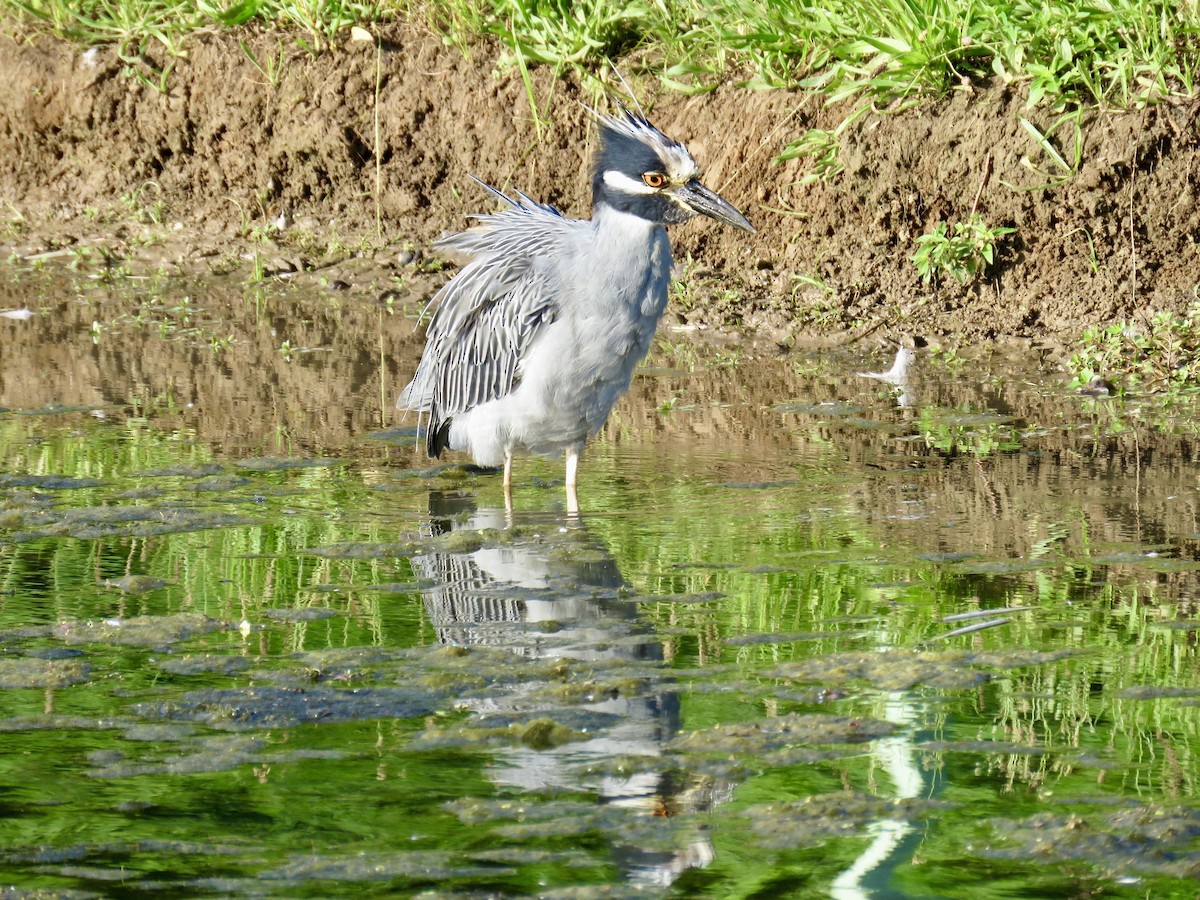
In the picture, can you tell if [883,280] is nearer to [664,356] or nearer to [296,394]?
[664,356]

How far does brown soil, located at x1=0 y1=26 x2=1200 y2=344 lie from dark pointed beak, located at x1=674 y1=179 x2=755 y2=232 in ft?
7.85

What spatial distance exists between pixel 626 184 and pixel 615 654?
235 cm

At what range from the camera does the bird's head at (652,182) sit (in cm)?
602

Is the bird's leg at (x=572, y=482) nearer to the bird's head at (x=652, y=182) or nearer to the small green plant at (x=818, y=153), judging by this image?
the bird's head at (x=652, y=182)

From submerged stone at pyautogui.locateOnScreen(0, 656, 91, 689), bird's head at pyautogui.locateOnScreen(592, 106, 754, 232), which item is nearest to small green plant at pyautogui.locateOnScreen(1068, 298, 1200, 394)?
bird's head at pyautogui.locateOnScreen(592, 106, 754, 232)

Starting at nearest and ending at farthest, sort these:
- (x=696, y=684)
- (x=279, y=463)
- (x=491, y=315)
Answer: (x=696, y=684) < (x=279, y=463) < (x=491, y=315)

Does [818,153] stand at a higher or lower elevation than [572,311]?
higher

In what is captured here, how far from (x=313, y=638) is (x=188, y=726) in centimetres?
65

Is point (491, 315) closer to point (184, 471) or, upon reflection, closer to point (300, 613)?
point (184, 471)

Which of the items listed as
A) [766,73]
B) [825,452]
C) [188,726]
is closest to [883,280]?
[766,73]

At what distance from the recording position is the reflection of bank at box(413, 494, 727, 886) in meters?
3.33

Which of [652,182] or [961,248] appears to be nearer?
[652,182]

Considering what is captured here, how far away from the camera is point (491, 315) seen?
637 cm

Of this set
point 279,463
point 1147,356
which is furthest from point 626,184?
point 1147,356
